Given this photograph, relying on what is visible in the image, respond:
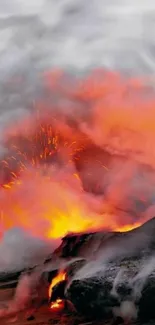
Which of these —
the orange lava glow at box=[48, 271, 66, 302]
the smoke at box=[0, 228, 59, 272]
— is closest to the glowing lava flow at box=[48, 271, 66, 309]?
the orange lava glow at box=[48, 271, 66, 302]

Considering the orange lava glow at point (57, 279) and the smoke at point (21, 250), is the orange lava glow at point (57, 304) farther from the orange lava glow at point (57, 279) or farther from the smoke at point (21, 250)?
the smoke at point (21, 250)

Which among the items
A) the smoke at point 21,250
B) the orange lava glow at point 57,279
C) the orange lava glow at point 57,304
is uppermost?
the smoke at point 21,250

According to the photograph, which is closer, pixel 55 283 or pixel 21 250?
pixel 55 283

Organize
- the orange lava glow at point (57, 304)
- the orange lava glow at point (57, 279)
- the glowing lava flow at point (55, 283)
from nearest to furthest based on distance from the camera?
the orange lava glow at point (57, 304), the glowing lava flow at point (55, 283), the orange lava glow at point (57, 279)

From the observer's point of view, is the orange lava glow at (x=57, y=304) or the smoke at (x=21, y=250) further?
the smoke at (x=21, y=250)

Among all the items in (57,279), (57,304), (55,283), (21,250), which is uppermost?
(21,250)

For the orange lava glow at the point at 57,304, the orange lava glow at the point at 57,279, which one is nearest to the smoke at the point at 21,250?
the orange lava glow at the point at 57,279

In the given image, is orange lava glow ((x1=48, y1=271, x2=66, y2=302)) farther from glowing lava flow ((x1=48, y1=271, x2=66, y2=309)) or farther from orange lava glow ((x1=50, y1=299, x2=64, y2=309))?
orange lava glow ((x1=50, y1=299, x2=64, y2=309))

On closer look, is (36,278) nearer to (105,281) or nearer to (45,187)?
(105,281)

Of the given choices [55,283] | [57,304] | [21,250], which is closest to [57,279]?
[55,283]

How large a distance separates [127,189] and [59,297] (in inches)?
577

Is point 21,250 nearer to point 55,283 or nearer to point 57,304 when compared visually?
point 55,283

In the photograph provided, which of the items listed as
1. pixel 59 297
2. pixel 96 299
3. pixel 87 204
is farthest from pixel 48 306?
pixel 87 204

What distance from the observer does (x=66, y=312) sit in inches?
873
